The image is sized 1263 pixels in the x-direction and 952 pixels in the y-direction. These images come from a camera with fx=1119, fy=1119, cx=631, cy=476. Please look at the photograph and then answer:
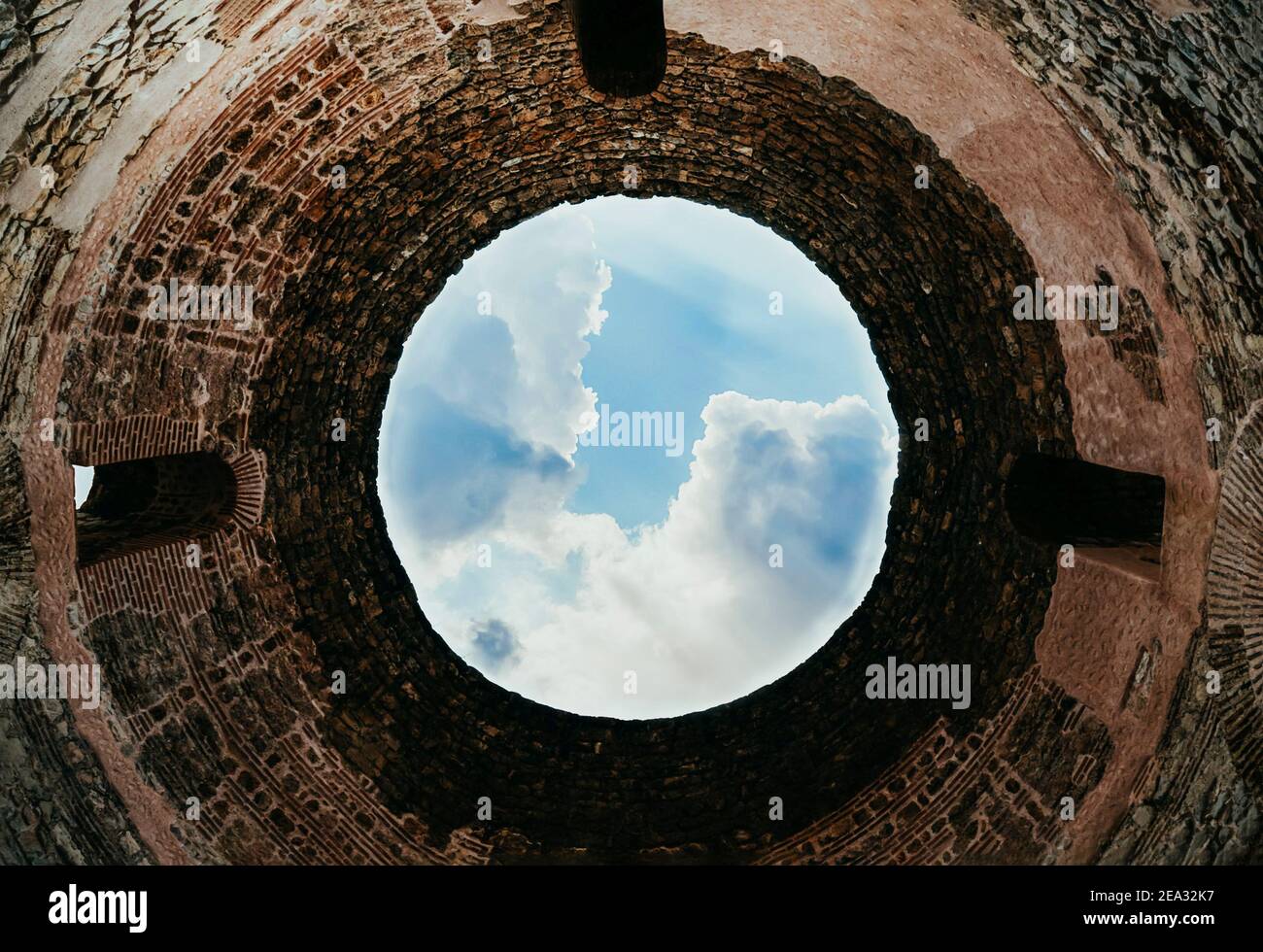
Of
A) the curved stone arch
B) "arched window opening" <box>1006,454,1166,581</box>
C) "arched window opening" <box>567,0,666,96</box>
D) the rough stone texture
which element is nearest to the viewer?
the rough stone texture

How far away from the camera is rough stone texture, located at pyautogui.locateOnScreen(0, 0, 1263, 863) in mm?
5371

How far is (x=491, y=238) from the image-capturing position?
808 cm

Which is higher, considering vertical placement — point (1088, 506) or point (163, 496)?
point (163, 496)

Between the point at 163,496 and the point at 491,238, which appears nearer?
the point at 163,496

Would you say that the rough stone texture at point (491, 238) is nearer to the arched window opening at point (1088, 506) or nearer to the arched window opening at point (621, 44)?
the arched window opening at point (1088, 506)

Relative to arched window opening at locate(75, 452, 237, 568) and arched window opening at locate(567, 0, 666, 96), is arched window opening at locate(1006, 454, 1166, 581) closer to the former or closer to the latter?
arched window opening at locate(567, 0, 666, 96)

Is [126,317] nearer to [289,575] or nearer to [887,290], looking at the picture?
[289,575]

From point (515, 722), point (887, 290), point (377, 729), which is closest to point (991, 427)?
point (887, 290)

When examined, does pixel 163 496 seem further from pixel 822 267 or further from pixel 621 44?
pixel 822 267

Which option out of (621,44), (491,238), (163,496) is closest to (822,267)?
(491,238)

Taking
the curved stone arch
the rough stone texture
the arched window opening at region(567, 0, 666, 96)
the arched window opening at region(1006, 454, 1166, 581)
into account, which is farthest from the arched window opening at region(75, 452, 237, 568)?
the arched window opening at region(1006, 454, 1166, 581)

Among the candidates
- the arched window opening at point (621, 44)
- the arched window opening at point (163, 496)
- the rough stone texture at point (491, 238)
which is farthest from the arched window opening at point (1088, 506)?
the arched window opening at point (163, 496)

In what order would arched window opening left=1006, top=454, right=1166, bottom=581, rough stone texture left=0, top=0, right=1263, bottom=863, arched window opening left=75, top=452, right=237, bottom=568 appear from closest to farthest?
rough stone texture left=0, top=0, right=1263, bottom=863, arched window opening left=1006, top=454, right=1166, bottom=581, arched window opening left=75, top=452, right=237, bottom=568

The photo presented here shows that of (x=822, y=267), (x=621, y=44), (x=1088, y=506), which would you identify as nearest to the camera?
(x=621, y=44)
